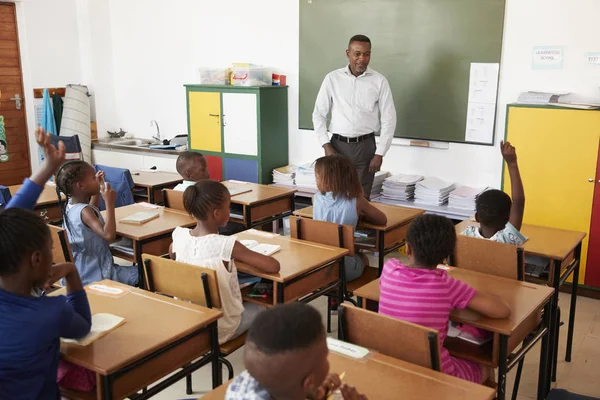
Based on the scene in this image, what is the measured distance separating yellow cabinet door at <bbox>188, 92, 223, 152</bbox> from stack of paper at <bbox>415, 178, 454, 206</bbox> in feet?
6.96

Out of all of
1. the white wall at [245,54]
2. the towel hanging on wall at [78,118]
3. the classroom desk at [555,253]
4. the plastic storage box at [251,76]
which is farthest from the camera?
the towel hanging on wall at [78,118]

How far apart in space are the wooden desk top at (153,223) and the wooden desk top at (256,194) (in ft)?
1.58

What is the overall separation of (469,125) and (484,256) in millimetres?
2505

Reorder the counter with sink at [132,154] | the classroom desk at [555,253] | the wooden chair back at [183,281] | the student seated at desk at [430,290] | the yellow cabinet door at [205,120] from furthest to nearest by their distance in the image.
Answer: the counter with sink at [132,154]
the yellow cabinet door at [205,120]
the classroom desk at [555,253]
the wooden chair back at [183,281]
the student seated at desk at [430,290]

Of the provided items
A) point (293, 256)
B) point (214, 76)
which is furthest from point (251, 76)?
point (293, 256)

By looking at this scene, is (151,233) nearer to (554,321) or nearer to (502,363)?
(502,363)

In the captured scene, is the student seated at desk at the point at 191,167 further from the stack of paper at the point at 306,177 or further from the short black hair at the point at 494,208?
the short black hair at the point at 494,208

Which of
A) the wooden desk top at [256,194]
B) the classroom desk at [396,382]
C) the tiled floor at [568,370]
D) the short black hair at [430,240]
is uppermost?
the short black hair at [430,240]

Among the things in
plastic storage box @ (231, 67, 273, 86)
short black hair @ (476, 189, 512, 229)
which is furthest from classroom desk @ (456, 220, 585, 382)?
plastic storage box @ (231, 67, 273, 86)

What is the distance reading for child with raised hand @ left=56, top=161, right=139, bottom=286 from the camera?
10.6ft

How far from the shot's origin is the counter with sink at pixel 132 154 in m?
6.57

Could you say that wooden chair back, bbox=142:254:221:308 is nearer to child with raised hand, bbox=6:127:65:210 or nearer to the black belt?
child with raised hand, bbox=6:127:65:210

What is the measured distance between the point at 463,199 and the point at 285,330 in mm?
3762

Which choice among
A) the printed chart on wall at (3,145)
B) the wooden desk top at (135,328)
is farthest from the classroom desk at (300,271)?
the printed chart on wall at (3,145)
